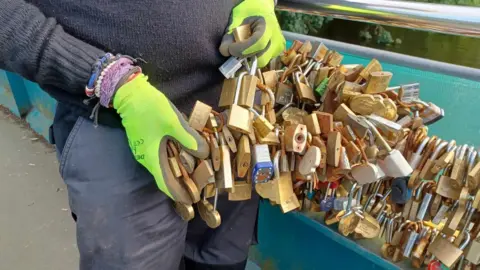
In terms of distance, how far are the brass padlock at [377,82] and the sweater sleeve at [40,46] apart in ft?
1.50

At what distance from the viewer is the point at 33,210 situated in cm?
208

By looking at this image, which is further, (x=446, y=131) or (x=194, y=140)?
(x=446, y=131)

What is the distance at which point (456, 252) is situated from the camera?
2.50 ft

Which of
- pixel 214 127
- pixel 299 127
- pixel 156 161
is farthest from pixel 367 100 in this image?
pixel 156 161

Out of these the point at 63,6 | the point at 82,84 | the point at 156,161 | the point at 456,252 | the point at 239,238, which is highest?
the point at 63,6

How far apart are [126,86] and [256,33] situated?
24cm

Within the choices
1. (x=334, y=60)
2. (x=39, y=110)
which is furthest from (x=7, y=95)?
(x=334, y=60)

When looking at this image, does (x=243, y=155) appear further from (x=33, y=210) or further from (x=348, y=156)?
(x=33, y=210)

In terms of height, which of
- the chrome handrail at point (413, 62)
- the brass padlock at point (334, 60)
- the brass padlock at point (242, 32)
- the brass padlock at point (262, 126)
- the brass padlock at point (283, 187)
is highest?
the brass padlock at point (242, 32)

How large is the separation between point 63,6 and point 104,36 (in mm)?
82

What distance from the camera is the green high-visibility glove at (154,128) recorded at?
0.73m

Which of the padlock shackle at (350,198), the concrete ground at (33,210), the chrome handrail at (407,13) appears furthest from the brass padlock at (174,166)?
the concrete ground at (33,210)

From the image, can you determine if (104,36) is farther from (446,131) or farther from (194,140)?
(446,131)

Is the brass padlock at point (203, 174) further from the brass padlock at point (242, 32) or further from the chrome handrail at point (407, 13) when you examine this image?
the chrome handrail at point (407, 13)
